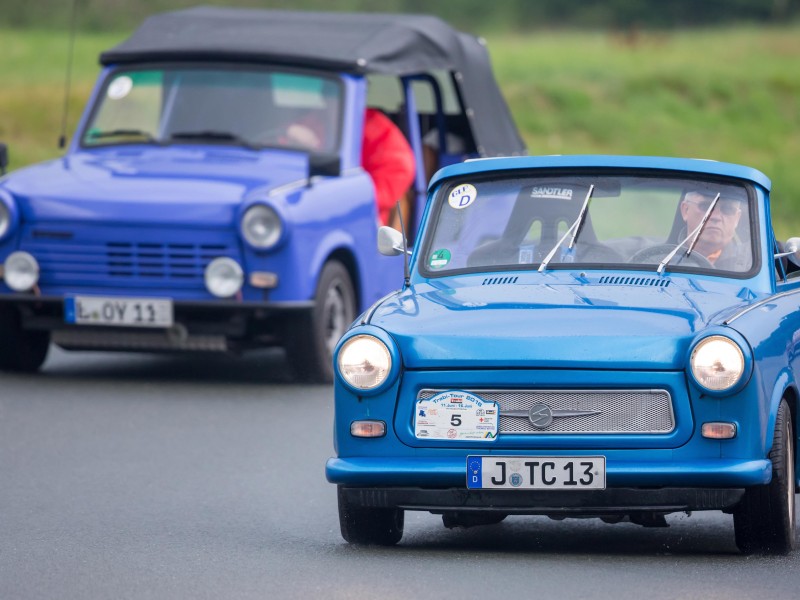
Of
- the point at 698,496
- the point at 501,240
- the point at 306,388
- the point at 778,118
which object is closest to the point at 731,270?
the point at 501,240

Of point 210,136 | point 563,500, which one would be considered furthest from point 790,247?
point 210,136

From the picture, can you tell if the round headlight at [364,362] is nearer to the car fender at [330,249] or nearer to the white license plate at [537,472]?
the white license plate at [537,472]

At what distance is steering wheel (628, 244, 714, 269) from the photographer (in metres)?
8.08

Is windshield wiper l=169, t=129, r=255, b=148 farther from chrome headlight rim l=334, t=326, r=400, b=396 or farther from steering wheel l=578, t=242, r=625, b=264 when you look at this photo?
chrome headlight rim l=334, t=326, r=400, b=396

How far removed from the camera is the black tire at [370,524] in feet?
24.1

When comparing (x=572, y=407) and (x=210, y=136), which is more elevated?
(x=572, y=407)

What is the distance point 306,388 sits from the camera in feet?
40.6

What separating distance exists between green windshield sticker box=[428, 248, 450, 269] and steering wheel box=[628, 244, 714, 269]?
76 centimetres

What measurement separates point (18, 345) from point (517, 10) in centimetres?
5403

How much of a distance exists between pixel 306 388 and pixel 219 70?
247 centimetres

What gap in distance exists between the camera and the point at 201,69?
533 inches

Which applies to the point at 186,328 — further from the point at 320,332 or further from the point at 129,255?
the point at 320,332

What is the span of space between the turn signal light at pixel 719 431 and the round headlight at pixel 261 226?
214 inches

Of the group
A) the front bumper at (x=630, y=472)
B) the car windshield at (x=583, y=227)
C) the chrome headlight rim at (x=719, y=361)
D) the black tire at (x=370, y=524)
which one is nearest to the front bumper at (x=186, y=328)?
the car windshield at (x=583, y=227)
